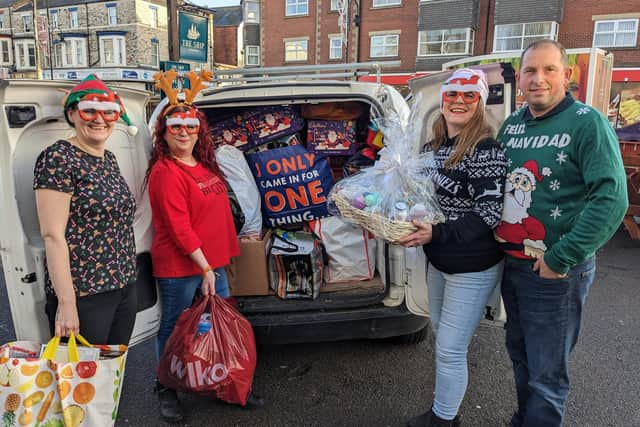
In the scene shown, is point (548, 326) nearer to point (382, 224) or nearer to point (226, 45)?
point (382, 224)

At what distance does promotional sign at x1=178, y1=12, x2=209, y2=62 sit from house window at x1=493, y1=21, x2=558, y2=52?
16.0 m

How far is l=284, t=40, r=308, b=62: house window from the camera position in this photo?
84.6 ft

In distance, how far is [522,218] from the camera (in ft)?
6.32

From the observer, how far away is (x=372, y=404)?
2.78 meters

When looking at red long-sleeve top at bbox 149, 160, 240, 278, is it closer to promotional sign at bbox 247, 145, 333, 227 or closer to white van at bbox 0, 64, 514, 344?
white van at bbox 0, 64, 514, 344

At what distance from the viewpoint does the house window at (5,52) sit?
114 feet

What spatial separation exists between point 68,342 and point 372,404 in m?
1.77

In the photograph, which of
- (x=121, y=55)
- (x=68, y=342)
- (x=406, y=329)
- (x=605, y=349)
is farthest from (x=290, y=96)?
(x=121, y=55)

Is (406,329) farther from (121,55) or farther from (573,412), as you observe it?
(121,55)

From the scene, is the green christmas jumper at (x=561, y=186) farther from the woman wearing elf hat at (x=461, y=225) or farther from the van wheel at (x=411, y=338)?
the van wheel at (x=411, y=338)

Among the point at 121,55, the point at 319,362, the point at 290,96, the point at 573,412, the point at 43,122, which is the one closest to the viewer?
the point at 43,122

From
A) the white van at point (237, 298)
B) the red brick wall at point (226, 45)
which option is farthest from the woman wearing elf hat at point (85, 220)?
the red brick wall at point (226, 45)

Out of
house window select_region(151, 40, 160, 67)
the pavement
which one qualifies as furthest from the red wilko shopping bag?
house window select_region(151, 40, 160, 67)

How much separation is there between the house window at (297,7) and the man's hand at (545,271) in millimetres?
26122
